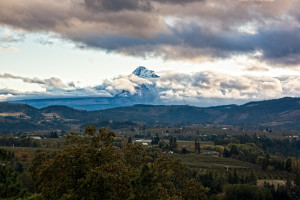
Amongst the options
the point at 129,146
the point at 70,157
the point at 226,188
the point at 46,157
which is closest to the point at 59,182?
the point at 70,157

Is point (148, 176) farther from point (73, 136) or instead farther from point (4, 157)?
point (4, 157)

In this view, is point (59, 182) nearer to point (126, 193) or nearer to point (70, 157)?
point (70, 157)

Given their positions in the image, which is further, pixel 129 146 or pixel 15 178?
pixel 15 178

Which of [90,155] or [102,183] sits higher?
[90,155]

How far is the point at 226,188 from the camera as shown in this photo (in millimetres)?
181625

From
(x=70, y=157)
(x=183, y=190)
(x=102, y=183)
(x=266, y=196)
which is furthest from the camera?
(x=266, y=196)

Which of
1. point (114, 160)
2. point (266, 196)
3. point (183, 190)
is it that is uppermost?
point (114, 160)

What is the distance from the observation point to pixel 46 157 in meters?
60.1

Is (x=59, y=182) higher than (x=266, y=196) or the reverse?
higher

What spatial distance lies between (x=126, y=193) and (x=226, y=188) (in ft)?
477

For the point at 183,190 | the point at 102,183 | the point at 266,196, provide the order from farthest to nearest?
the point at 266,196 → the point at 183,190 → the point at 102,183

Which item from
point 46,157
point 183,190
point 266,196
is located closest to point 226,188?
point 266,196

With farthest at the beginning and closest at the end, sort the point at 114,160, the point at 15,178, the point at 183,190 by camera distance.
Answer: the point at 15,178 < the point at 183,190 < the point at 114,160

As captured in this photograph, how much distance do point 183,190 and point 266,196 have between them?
4821 inches
